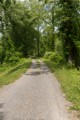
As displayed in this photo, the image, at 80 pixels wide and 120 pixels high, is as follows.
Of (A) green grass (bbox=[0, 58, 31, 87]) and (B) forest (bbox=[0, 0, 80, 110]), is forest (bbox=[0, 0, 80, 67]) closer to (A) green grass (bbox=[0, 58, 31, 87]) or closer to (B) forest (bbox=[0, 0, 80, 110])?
(B) forest (bbox=[0, 0, 80, 110])

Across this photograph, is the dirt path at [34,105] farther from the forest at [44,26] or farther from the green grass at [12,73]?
the forest at [44,26]

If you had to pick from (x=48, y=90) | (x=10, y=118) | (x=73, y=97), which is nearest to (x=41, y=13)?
(x=48, y=90)

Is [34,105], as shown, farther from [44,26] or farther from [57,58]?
[44,26]

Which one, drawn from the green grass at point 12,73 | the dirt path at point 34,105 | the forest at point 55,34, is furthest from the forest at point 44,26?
the dirt path at point 34,105

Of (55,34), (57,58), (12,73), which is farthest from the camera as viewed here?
(57,58)

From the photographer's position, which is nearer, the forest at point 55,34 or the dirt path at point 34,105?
the dirt path at point 34,105

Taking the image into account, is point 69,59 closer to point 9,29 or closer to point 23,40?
point 9,29

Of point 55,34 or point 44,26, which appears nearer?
point 55,34

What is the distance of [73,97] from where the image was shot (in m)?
11.7

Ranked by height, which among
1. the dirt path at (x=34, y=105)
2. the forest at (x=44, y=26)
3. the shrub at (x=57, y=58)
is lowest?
the shrub at (x=57, y=58)

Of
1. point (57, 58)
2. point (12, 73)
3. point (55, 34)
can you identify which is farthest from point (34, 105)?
point (57, 58)

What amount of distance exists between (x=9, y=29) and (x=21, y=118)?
56.1 m

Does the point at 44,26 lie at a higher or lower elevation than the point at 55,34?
higher

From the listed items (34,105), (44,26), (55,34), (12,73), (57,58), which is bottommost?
(57,58)
